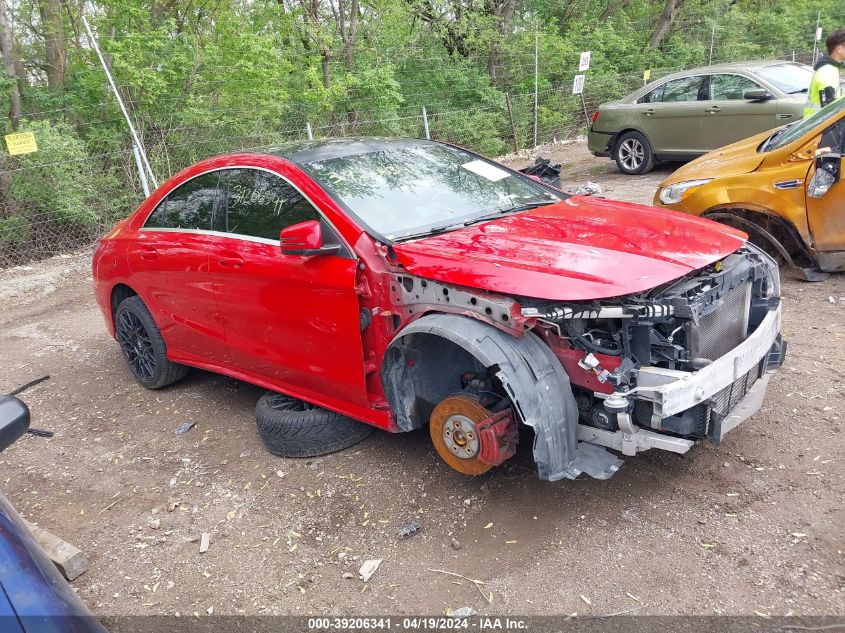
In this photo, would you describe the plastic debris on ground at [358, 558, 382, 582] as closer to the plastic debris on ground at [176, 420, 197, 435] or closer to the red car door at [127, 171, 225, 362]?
the red car door at [127, 171, 225, 362]

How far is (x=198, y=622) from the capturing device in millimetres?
2977

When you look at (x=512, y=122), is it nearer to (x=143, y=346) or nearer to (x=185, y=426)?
(x=143, y=346)

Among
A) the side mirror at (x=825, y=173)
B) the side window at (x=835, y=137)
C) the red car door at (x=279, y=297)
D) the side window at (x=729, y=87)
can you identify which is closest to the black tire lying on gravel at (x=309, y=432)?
the red car door at (x=279, y=297)

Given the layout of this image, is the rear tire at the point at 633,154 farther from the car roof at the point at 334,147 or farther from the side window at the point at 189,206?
the side window at the point at 189,206

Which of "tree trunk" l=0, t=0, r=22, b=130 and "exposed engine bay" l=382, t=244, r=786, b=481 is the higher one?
"tree trunk" l=0, t=0, r=22, b=130

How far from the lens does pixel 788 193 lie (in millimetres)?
5570

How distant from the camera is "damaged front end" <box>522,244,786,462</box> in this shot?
2.89 metres

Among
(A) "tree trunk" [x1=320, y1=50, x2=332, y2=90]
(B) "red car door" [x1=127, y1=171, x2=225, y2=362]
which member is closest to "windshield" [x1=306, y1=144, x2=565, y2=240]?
(B) "red car door" [x1=127, y1=171, x2=225, y2=362]

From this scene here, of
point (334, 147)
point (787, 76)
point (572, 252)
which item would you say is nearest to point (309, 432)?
point (334, 147)

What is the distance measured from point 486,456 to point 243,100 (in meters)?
10.1

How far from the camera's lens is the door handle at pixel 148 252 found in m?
4.82

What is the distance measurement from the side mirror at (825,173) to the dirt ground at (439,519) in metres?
1.21

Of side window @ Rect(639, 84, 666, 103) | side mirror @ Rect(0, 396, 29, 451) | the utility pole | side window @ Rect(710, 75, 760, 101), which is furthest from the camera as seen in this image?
side window @ Rect(639, 84, 666, 103)

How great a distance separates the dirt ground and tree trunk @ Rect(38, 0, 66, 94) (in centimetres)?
846
